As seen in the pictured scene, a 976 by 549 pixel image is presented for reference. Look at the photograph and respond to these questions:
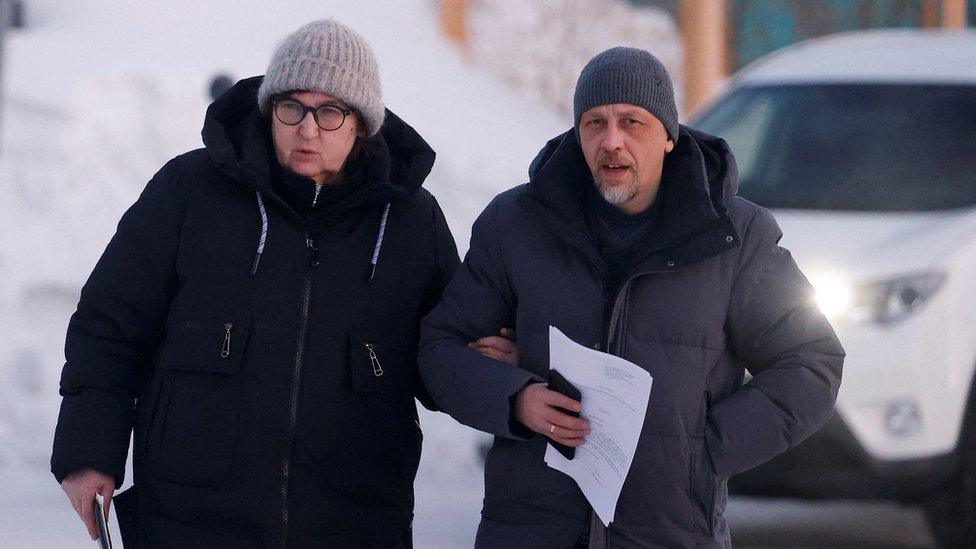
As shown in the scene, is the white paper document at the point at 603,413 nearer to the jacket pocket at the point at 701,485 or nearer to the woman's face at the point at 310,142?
the jacket pocket at the point at 701,485

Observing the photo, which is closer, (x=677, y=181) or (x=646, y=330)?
(x=646, y=330)

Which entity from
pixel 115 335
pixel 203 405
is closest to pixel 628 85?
pixel 203 405

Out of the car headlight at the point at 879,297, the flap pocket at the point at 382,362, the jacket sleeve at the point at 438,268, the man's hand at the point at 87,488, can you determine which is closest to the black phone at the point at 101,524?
the man's hand at the point at 87,488

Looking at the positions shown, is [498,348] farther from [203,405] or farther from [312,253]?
[203,405]

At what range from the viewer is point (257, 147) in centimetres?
385

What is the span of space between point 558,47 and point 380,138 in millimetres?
10213

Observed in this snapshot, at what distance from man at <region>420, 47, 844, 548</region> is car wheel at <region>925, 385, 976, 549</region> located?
3022mm

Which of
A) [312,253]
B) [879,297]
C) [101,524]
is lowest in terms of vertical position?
[101,524]

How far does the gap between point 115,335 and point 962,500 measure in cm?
369

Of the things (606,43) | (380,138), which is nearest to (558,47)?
(606,43)

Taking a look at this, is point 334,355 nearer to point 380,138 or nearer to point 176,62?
point 380,138

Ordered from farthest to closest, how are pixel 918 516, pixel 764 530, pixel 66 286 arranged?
pixel 66 286
pixel 918 516
pixel 764 530

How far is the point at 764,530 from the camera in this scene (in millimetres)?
7738

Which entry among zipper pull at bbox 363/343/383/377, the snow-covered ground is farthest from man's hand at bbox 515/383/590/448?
the snow-covered ground
